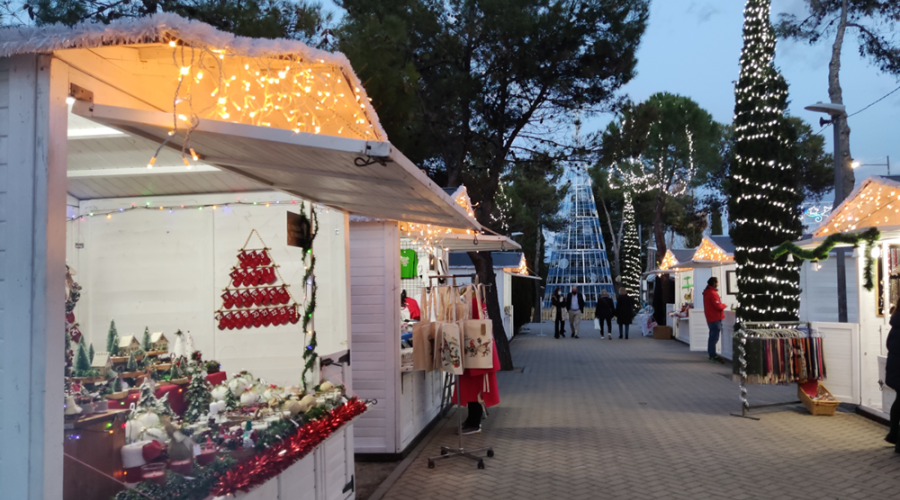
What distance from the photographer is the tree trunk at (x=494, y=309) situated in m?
13.8

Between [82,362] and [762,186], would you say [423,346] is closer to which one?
[82,362]

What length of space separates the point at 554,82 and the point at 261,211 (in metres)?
9.58

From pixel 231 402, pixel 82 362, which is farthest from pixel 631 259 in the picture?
pixel 82 362

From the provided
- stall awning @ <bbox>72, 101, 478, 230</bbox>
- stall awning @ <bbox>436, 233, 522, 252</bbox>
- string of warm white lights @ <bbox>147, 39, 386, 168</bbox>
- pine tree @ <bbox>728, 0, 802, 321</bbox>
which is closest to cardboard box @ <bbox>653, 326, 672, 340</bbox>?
pine tree @ <bbox>728, 0, 802, 321</bbox>

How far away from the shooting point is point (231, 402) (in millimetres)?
4207

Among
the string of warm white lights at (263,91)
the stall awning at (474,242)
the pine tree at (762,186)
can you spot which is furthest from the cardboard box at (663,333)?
the string of warm white lights at (263,91)

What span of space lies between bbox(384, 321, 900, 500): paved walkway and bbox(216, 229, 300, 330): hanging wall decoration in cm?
176

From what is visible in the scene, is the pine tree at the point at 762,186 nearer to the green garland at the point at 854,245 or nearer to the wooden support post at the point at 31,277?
the green garland at the point at 854,245

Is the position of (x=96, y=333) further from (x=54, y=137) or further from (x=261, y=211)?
(x=54, y=137)

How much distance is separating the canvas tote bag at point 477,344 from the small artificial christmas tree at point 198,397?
9.87 feet

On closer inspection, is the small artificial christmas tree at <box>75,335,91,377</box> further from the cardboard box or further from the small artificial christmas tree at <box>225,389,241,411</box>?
the cardboard box

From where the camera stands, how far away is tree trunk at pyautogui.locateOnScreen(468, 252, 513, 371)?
13836 millimetres

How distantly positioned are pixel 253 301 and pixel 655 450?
4302mm

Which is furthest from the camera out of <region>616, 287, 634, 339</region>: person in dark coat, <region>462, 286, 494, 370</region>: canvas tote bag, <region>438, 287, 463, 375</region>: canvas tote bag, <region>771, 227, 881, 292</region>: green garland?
<region>616, 287, 634, 339</region>: person in dark coat
